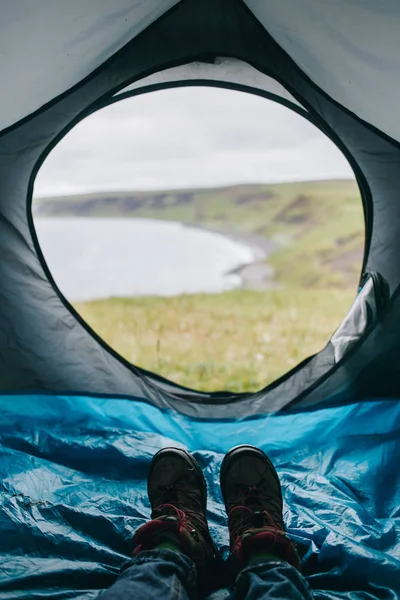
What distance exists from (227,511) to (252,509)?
0.09 meters

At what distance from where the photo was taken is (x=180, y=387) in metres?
2.12

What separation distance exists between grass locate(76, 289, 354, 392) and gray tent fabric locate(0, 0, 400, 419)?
89 cm

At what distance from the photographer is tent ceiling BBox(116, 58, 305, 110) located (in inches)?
79.6

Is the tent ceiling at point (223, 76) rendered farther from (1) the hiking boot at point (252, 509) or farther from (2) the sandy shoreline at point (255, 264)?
(2) the sandy shoreline at point (255, 264)

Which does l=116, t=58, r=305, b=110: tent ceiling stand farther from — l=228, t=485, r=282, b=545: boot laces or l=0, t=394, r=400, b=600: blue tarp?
l=228, t=485, r=282, b=545: boot laces

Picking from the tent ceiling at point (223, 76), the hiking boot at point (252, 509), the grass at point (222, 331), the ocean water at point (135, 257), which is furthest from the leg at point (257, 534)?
the ocean water at point (135, 257)

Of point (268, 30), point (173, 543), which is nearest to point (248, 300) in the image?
point (268, 30)

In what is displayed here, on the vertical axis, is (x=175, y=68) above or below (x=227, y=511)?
above

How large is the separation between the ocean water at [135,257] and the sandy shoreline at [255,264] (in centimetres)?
7

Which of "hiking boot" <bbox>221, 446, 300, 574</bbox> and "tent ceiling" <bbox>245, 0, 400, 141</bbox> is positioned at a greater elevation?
"tent ceiling" <bbox>245, 0, 400, 141</bbox>

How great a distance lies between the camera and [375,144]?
6.07ft

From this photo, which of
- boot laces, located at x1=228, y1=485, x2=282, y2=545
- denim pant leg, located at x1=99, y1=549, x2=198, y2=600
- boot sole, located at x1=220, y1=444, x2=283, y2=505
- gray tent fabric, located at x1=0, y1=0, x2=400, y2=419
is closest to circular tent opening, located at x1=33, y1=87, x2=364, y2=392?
gray tent fabric, located at x1=0, y1=0, x2=400, y2=419

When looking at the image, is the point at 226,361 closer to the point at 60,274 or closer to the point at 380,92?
the point at 380,92

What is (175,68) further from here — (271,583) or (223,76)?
(271,583)
